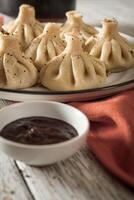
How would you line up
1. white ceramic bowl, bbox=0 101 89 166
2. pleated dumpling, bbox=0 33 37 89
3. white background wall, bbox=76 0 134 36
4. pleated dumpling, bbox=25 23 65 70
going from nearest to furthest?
white ceramic bowl, bbox=0 101 89 166
pleated dumpling, bbox=0 33 37 89
pleated dumpling, bbox=25 23 65 70
white background wall, bbox=76 0 134 36

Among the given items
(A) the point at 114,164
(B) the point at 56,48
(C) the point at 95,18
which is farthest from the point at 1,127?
(C) the point at 95,18

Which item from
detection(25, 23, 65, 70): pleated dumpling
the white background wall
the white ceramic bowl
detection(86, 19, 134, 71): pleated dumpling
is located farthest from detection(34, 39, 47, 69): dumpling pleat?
the white background wall

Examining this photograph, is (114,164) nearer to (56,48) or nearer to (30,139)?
(30,139)

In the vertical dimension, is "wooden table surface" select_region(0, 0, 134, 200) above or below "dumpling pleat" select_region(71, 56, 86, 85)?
below

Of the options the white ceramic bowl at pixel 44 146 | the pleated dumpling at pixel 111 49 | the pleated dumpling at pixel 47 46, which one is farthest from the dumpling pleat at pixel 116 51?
the white ceramic bowl at pixel 44 146

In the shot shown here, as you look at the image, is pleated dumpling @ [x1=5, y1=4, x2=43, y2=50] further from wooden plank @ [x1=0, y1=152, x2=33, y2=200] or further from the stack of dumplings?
wooden plank @ [x1=0, y1=152, x2=33, y2=200]

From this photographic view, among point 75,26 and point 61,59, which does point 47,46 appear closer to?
point 61,59
